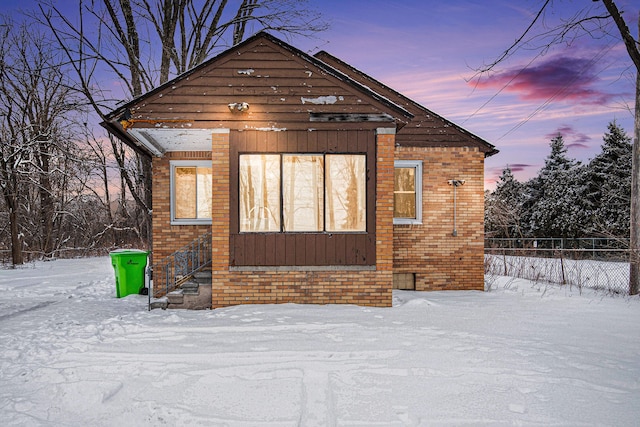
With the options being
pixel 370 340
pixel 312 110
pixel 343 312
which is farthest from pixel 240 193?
pixel 370 340

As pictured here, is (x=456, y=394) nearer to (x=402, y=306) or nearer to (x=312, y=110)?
(x=402, y=306)

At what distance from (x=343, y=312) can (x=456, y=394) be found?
354 centimetres

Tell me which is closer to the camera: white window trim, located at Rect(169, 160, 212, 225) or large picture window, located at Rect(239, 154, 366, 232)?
large picture window, located at Rect(239, 154, 366, 232)

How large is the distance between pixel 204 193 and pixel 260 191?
2.50 m

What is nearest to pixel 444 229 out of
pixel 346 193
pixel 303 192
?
pixel 346 193

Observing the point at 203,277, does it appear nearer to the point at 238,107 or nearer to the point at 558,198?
→ the point at 238,107

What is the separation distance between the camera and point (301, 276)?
25.6 ft

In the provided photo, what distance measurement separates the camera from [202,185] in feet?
32.0

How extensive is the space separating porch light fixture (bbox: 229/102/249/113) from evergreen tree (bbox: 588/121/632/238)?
30821 millimetres

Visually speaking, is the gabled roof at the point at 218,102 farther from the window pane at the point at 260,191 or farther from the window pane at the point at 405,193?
the window pane at the point at 405,193

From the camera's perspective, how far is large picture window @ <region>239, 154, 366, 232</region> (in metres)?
7.85

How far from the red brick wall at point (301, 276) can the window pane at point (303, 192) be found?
903mm

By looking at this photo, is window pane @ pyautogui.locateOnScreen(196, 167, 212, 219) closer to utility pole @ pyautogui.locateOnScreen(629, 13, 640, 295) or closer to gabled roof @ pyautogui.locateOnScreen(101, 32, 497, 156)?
gabled roof @ pyautogui.locateOnScreen(101, 32, 497, 156)

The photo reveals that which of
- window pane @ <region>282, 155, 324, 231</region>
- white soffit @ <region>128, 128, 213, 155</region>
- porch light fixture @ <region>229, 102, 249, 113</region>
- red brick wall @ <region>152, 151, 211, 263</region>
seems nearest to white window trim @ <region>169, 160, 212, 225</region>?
red brick wall @ <region>152, 151, 211, 263</region>
